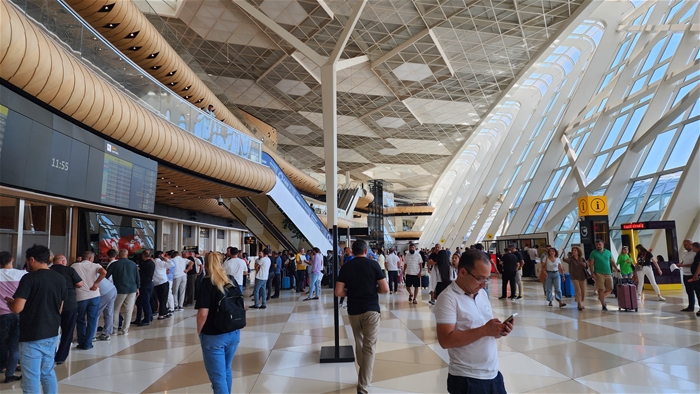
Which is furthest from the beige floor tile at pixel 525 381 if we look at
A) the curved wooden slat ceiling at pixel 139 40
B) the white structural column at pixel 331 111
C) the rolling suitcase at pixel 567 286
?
the curved wooden slat ceiling at pixel 139 40

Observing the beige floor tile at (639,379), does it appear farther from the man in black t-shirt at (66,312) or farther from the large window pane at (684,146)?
the large window pane at (684,146)

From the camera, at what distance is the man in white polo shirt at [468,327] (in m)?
2.38

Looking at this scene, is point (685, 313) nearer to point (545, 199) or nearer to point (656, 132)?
point (656, 132)

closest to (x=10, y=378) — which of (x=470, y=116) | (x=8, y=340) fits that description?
(x=8, y=340)

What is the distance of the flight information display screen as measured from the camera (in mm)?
5738

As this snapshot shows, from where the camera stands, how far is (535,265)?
61.2ft

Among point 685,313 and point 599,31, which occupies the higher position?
point 599,31

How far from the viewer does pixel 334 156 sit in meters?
12.2

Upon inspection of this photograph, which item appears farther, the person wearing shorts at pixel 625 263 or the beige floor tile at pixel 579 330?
the person wearing shorts at pixel 625 263

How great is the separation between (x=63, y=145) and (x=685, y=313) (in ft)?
41.1

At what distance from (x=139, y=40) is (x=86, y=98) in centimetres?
722

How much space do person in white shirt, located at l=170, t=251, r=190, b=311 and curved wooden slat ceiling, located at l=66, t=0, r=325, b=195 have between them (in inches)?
272

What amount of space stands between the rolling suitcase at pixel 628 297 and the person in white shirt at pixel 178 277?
35.3ft

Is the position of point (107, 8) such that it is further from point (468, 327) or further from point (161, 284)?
point (468, 327)
